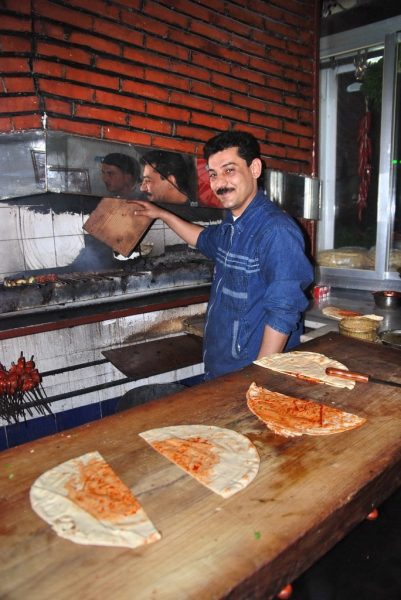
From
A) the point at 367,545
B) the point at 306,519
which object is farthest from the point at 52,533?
the point at 367,545

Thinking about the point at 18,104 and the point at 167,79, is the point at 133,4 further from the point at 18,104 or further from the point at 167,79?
the point at 18,104

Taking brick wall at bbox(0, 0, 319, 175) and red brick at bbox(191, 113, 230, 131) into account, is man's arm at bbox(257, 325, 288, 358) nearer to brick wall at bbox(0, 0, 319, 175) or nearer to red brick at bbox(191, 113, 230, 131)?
brick wall at bbox(0, 0, 319, 175)

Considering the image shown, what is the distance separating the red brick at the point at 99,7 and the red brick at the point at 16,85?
0.61m

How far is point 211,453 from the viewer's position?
1.31 metres

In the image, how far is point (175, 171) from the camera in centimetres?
310

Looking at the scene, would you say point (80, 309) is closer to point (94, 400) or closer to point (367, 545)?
point (94, 400)

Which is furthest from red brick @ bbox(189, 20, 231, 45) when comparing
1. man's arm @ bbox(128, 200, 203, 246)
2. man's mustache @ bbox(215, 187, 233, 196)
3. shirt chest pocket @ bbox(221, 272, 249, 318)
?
shirt chest pocket @ bbox(221, 272, 249, 318)

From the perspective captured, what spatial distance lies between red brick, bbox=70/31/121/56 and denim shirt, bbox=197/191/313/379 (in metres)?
1.49

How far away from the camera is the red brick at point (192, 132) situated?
3530mm

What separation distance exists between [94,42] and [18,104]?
712mm

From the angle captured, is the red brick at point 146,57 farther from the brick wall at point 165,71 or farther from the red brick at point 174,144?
the red brick at point 174,144

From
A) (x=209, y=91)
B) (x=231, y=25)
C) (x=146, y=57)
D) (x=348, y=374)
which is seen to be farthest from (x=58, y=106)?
(x=348, y=374)

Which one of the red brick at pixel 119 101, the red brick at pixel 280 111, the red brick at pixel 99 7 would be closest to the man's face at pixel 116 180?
the red brick at pixel 119 101

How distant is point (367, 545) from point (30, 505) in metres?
1.01
